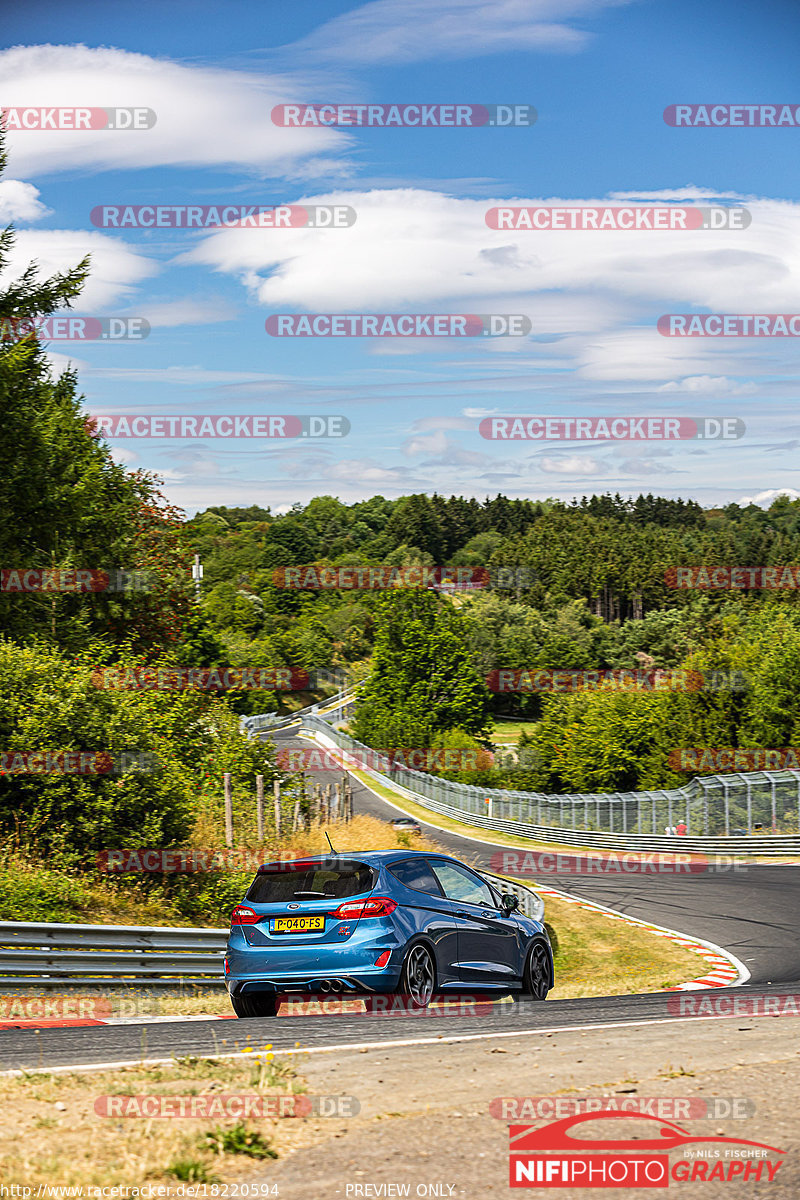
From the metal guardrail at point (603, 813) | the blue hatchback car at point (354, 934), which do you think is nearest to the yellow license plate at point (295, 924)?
the blue hatchback car at point (354, 934)

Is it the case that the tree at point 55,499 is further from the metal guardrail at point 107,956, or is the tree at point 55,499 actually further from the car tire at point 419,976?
the car tire at point 419,976

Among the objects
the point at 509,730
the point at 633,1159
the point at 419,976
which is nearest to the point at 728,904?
the point at 419,976

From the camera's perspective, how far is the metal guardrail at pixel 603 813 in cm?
3619

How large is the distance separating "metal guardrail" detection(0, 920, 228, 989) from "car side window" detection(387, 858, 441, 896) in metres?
3.00

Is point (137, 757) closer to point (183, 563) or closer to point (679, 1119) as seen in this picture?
point (679, 1119)

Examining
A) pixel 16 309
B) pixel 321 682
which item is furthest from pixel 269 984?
pixel 321 682

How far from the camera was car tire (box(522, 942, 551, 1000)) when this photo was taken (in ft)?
37.4

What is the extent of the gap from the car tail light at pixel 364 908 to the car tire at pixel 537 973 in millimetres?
2711

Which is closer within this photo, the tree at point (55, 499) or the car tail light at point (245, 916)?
the car tail light at point (245, 916)

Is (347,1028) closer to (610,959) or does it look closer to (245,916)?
(245,916)

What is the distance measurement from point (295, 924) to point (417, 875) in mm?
1228

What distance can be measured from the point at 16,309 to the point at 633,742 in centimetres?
5776

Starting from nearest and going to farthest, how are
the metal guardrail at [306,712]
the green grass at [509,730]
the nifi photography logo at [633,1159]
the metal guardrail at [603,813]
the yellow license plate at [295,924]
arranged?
1. the nifi photography logo at [633,1159]
2. the yellow license plate at [295,924]
3. the metal guardrail at [603,813]
4. the metal guardrail at [306,712]
5. the green grass at [509,730]

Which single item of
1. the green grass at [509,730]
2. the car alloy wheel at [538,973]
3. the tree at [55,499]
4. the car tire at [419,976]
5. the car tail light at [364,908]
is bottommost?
the green grass at [509,730]
